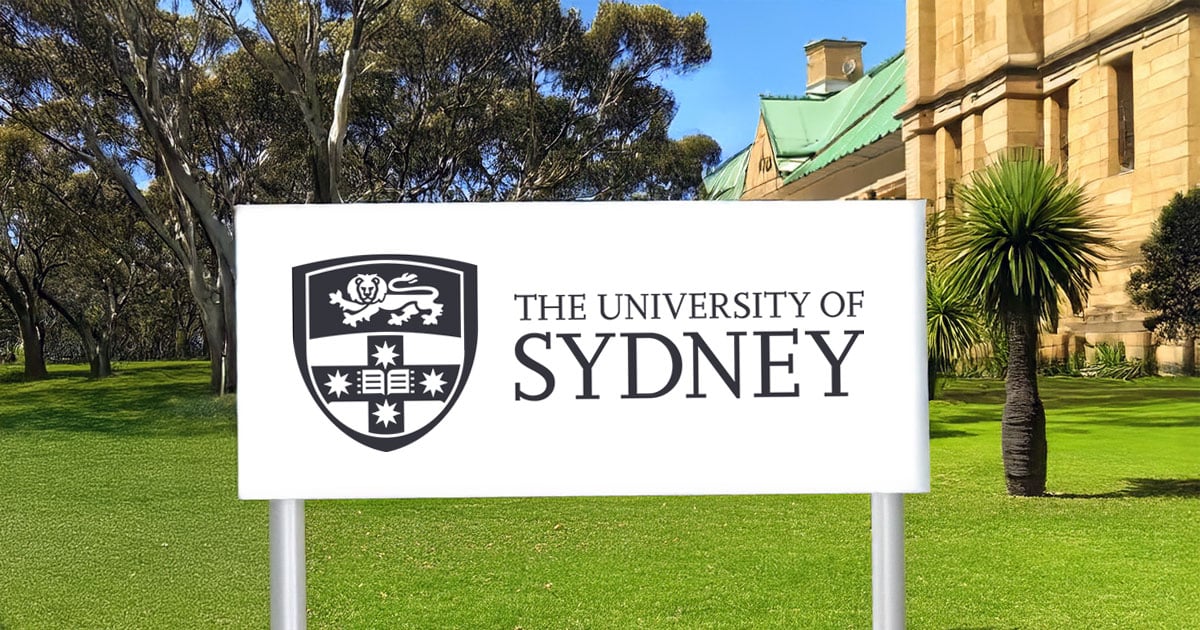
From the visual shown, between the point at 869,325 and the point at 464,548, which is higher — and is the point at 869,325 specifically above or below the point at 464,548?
above

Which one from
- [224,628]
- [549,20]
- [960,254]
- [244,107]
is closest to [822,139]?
[549,20]

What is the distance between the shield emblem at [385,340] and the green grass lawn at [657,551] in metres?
3.51

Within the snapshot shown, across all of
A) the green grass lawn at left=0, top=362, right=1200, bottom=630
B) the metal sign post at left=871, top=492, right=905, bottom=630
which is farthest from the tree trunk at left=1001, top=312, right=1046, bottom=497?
the metal sign post at left=871, top=492, right=905, bottom=630

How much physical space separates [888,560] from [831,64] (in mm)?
28057

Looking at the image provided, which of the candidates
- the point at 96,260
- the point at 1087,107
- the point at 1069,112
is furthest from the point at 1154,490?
the point at 96,260

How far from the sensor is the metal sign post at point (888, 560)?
2.99 meters

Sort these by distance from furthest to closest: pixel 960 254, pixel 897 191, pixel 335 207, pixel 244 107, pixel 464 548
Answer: pixel 244 107 < pixel 897 191 < pixel 960 254 < pixel 464 548 < pixel 335 207

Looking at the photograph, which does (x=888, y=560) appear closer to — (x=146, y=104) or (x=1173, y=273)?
(x=1173, y=273)

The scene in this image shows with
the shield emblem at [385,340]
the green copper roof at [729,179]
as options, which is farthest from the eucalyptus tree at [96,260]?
the shield emblem at [385,340]

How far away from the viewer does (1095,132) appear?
45.5ft

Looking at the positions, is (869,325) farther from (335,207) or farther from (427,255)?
(335,207)

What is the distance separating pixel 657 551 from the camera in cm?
784

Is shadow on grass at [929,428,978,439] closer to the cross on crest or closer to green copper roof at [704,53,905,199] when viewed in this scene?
green copper roof at [704,53,905,199]

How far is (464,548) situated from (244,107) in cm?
1813
